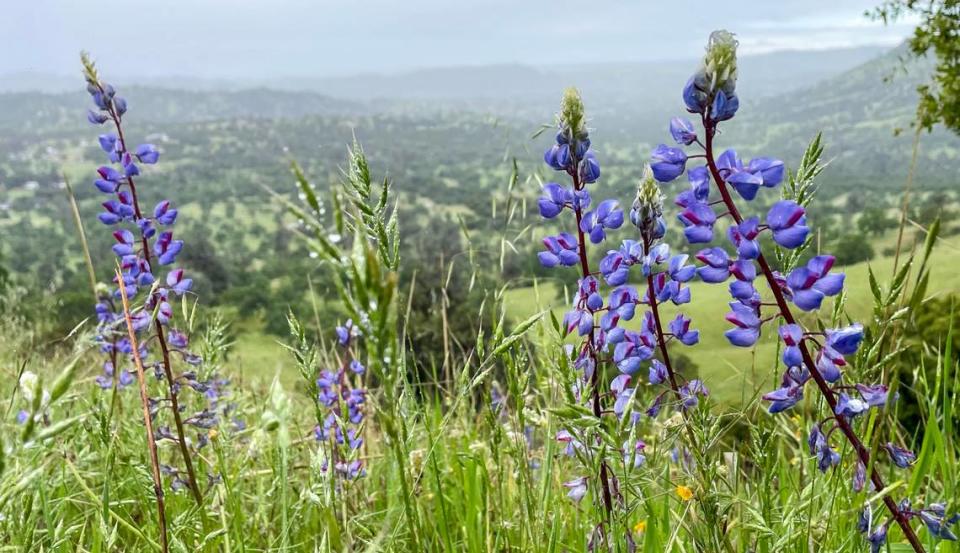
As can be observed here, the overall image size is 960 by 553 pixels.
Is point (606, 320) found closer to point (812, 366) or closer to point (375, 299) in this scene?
point (812, 366)

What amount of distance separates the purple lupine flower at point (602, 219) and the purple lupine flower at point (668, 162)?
366mm

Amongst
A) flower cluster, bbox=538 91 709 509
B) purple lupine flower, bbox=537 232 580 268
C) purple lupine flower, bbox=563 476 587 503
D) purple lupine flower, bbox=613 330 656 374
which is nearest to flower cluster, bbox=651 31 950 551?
flower cluster, bbox=538 91 709 509

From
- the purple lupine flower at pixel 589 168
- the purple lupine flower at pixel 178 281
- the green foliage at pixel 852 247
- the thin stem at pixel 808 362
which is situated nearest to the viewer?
the thin stem at pixel 808 362

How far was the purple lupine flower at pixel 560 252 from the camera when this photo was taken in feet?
7.04

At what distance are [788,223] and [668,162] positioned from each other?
11.9 inches

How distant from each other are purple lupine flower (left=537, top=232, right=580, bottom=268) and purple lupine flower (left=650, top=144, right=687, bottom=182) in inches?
19.4

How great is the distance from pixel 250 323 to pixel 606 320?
182ft

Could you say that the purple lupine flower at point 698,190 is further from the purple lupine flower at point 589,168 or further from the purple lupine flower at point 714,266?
the purple lupine flower at point 589,168

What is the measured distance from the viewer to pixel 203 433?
3.40 m

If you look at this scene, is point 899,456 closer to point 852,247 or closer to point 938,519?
point 938,519

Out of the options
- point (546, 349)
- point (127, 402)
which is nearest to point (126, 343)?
point (127, 402)

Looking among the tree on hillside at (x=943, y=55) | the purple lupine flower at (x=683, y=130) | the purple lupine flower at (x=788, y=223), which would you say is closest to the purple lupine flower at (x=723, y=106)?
the purple lupine flower at (x=683, y=130)

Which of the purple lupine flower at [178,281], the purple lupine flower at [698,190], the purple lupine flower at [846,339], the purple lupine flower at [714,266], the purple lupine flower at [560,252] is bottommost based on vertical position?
the purple lupine flower at [178,281]

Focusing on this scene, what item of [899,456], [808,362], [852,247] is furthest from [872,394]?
[852,247]
